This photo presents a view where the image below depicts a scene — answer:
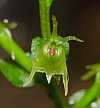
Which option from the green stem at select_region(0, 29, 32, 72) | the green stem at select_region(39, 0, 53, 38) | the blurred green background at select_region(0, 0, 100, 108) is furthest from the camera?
the blurred green background at select_region(0, 0, 100, 108)

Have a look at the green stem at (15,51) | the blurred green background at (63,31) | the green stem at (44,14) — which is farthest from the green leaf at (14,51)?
the blurred green background at (63,31)

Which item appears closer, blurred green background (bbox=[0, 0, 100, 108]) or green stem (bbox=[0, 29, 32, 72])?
green stem (bbox=[0, 29, 32, 72])

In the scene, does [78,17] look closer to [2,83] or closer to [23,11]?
[23,11]

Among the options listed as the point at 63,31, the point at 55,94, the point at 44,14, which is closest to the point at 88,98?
the point at 55,94

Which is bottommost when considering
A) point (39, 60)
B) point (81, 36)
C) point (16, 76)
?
point (81, 36)

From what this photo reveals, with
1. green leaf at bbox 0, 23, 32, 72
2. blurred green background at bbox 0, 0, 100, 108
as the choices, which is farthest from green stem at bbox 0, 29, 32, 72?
blurred green background at bbox 0, 0, 100, 108

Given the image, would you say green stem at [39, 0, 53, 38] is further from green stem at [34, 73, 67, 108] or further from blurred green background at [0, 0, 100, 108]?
blurred green background at [0, 0, 100, 108]

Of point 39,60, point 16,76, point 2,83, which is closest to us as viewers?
point 39,60

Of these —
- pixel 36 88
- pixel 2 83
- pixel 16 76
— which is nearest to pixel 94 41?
pixel 36 88

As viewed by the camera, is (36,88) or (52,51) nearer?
(52,51)
